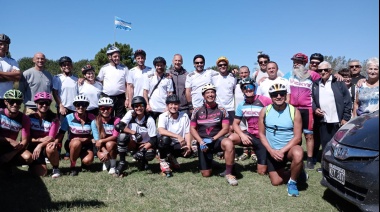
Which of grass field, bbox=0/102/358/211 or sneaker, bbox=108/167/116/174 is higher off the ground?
sneaker, bbox=108/167/116/174

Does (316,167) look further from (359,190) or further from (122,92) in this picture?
(122,92)

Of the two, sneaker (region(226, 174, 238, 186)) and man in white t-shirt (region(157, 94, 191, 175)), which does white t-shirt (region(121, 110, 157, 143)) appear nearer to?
man in white t-shirt (region(157, 94, 191, 175))

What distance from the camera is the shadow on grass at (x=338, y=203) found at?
417cm

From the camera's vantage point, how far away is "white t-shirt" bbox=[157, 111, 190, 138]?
620cm

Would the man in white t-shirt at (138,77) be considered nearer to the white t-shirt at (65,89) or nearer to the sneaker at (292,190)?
the white t-shirt at (65,89)

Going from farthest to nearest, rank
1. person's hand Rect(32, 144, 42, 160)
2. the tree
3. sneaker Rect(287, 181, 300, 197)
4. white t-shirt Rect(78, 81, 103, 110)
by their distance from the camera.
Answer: the tree
white t-shirt Rect(78, 81, 103, 110)
person's hand Rect(32, 144, 42, 160)
sneaker Rect(287, 181, 300, 197)

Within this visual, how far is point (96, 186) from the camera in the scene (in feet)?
16.9

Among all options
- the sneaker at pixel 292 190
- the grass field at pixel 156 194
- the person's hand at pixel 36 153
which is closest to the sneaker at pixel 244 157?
the grass field at pixel 156 194

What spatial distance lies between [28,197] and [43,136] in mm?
1527

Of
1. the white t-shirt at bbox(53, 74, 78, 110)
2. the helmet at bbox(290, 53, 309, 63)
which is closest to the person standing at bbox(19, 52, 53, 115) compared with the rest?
the white t-shirt at bbox(53, 74, 78, 110)

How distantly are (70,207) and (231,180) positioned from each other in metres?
2.54

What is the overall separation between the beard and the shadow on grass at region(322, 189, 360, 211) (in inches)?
98.9

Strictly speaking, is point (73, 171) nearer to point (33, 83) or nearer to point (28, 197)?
point (28, 197)

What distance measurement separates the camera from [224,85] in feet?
24.0
